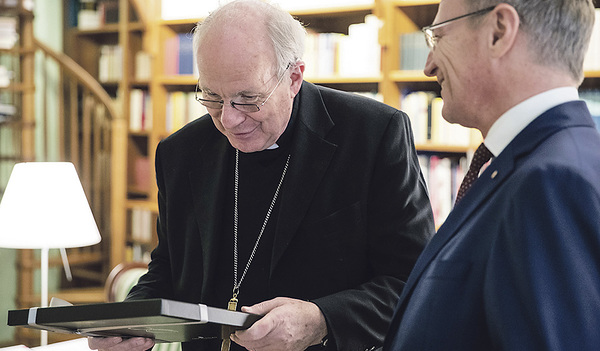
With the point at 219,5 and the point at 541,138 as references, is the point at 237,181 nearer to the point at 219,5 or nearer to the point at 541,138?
the point at 219,5

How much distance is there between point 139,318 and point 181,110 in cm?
389

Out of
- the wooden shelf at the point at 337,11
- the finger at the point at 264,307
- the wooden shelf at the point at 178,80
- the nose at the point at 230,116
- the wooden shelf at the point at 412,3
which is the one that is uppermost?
the wooden shelf at the point at 412,3

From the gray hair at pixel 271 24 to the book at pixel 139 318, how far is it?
1.84ft

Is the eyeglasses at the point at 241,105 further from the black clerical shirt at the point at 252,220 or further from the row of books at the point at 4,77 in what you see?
the row of books at the point at 4,77

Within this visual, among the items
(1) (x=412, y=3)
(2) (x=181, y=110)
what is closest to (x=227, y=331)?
(1) (x=412, y=3)

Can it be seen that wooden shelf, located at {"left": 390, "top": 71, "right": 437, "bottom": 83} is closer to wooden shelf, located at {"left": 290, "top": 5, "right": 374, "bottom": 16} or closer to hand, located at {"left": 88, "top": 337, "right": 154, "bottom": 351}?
wooden shelf, located at {"left": 290, "top": 5, "right": 374, "bottom": 16}

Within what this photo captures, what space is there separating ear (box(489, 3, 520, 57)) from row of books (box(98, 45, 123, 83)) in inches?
201

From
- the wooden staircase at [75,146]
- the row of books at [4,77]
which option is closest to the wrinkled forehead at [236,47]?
the wooden staircase at [75,146]

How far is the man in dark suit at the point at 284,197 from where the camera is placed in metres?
1.37

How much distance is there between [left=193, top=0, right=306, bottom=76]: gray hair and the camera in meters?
1.40

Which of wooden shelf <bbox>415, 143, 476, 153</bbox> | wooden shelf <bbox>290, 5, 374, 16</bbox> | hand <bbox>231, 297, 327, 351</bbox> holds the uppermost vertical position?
wooden shelf <bbox>290, 5, 374, 16</bbox>

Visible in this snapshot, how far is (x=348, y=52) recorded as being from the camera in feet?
13.4

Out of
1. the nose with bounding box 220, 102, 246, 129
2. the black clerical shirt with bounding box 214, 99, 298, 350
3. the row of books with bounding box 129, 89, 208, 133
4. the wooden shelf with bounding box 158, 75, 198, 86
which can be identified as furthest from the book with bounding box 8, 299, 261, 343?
the wooden shelf with bounding box 158, 75, 198, 86

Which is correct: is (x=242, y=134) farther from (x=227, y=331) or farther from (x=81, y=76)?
(x=81, y=76)
